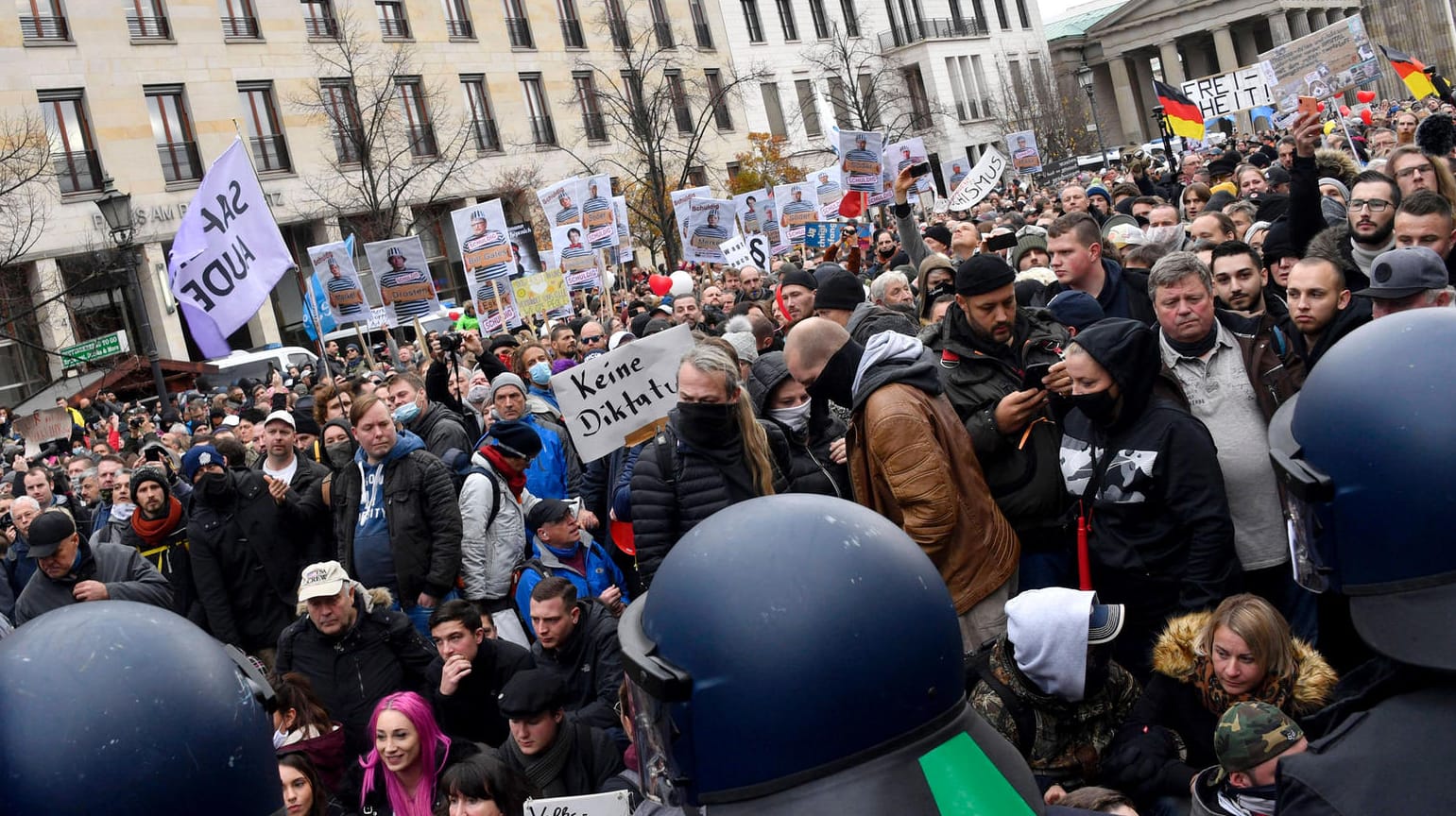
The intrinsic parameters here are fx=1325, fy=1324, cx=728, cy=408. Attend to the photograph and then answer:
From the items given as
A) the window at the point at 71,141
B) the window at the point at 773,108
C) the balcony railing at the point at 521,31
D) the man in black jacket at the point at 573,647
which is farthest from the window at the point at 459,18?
the man in black jacket at the point at 573,647

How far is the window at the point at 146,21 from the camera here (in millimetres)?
33219

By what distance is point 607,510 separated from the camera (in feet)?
23.1

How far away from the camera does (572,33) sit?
43594 mm

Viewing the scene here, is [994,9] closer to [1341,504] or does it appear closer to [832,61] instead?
[832,61]

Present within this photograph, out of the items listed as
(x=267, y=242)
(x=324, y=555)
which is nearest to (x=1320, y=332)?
(x=324, y=555)

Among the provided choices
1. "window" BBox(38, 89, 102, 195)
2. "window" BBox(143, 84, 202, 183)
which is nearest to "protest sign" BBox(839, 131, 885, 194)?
"window" BBox(38, 89, 102, 195)

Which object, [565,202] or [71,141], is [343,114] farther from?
[565,202]

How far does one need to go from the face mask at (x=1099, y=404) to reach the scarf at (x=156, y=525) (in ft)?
19.2

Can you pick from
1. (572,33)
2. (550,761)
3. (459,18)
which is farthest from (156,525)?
(572,33)

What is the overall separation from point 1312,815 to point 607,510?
5.34 meters

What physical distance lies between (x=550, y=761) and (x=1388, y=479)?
11.9 feet

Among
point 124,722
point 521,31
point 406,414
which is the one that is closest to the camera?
point 124,722

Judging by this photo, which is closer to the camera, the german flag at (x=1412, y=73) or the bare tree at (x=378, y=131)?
the german flag at (x=1412, y=73)

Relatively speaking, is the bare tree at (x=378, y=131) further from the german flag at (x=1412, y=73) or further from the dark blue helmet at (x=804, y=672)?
the dark blue helmet at (x=804, y=672)
